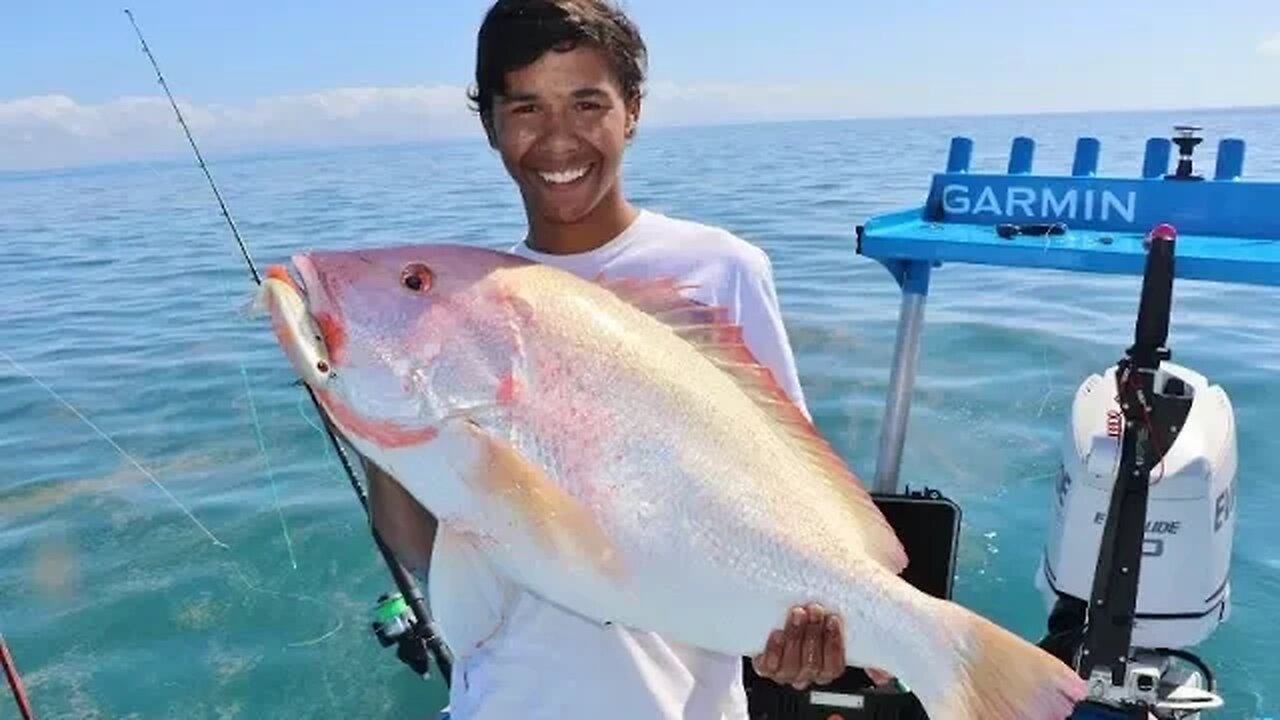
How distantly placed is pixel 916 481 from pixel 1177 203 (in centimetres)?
346

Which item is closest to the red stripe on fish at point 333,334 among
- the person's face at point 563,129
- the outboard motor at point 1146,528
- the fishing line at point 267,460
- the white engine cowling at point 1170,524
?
the person's face at point 563,129

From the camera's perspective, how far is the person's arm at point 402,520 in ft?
5.88

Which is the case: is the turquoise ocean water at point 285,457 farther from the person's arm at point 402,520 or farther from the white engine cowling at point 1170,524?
the white engine cowling at point 1170,524

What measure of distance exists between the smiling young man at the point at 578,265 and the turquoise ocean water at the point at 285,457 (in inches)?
27.0

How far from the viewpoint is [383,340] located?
4.88ft

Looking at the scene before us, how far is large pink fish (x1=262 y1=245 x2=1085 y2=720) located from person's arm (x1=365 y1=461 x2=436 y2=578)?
280 mm

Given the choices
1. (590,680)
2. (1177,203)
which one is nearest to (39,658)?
(590,680)

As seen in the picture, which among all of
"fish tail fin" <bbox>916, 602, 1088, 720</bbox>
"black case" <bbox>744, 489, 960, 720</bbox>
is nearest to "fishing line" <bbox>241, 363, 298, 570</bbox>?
"black case" <bbox>744, 489, 960, 720</bbox>

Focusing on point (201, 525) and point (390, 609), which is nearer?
point (390, 609)

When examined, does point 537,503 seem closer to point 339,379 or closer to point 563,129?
point 339,379

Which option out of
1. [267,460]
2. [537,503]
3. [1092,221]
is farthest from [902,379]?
[267,460]

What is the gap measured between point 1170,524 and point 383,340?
2.57 metres

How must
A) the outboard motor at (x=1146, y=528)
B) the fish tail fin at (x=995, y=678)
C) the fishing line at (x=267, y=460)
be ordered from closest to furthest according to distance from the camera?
the fish tail fin at (x=995, y=678), the outboard motor at (x=1146, y=528), the fishing line at (x=267, y=460)

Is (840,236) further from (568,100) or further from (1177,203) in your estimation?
(568,100)
